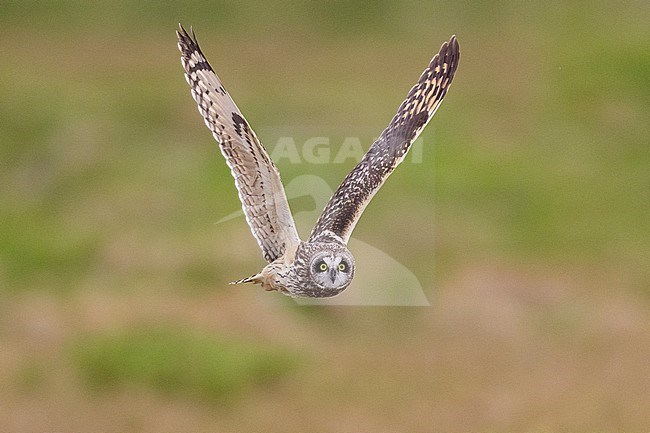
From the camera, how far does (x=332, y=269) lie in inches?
152

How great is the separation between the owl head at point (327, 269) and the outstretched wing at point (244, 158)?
6.2 inches

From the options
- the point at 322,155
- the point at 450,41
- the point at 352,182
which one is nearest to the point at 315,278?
the point at 352,182

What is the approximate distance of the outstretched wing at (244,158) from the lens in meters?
3.77

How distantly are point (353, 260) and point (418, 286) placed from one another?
17.4 feet

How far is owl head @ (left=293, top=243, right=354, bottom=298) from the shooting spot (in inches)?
152

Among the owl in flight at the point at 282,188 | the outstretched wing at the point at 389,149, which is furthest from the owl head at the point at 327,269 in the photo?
the outstretched wing at the point at 389,149

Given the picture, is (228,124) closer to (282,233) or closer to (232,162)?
(232,162)

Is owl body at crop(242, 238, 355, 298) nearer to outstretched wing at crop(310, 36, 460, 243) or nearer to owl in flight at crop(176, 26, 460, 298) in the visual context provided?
owl in flight at crop(176, 26, 460, 298)

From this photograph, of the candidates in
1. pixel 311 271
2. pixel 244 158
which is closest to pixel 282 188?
pixel 244 158

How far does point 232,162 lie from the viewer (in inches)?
152

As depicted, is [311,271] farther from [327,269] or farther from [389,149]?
[389,149]

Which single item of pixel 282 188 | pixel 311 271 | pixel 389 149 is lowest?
pixel 311 271

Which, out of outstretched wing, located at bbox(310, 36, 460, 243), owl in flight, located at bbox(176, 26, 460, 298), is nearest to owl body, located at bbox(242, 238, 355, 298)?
owl in flight, located at bbox(176, 26, 460, 298)

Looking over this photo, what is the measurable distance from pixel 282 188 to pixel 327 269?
332mm
